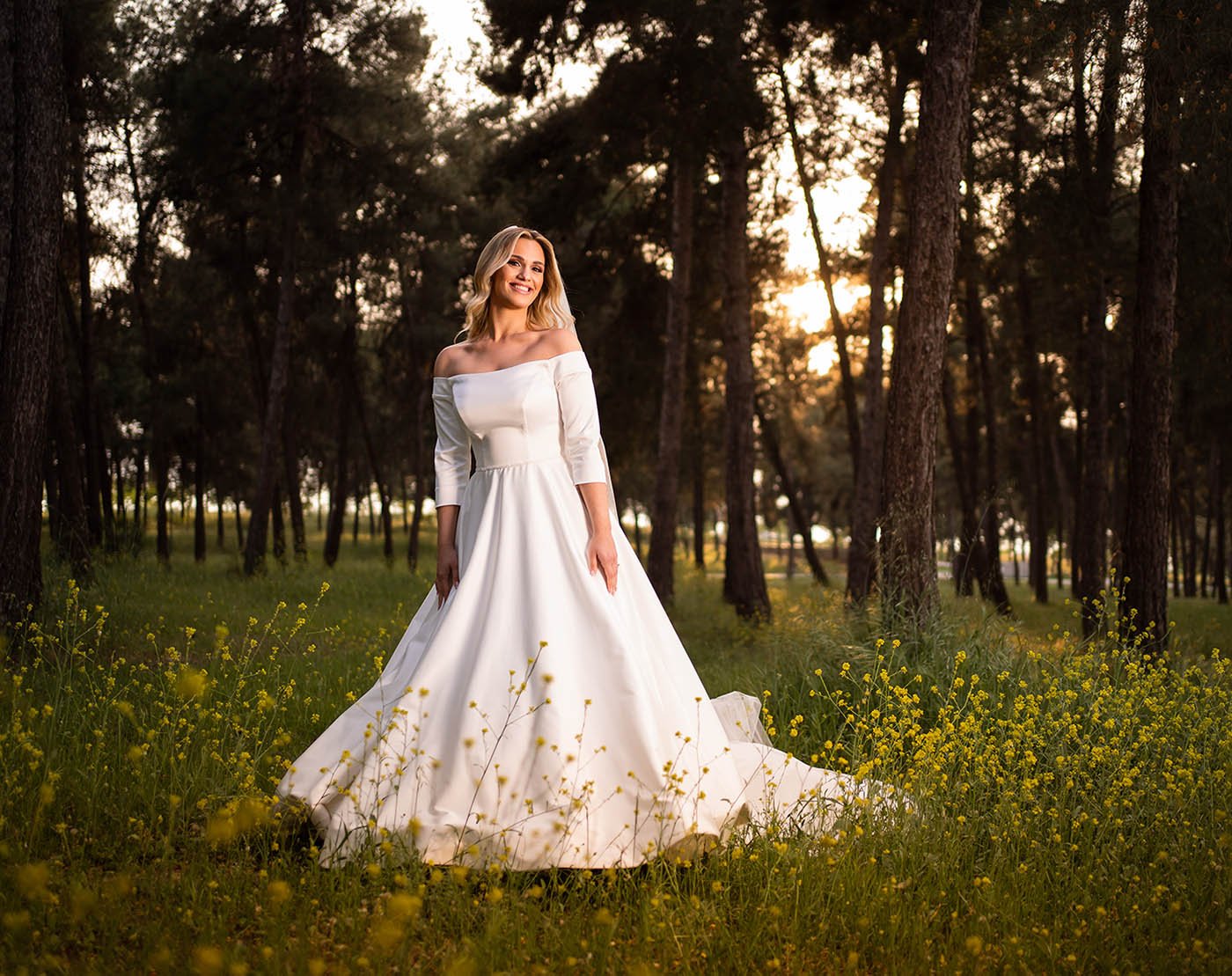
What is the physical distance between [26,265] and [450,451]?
4905mm

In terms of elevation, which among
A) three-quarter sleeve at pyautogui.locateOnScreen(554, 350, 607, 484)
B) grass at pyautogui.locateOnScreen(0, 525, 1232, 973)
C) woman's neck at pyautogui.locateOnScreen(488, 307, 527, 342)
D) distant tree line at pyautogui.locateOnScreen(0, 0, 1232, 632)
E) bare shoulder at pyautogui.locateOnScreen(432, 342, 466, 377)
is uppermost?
distant tree line at pyautogui.locateOnScreen(0, 0, 1232, 632)

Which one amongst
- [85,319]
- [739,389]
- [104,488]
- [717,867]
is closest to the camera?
[717,867]

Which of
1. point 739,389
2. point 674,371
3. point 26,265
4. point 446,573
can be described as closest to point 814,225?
point 739,389

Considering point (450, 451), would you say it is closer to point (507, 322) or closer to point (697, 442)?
point (507, 322)

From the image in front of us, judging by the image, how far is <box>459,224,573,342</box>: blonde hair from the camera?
5180 millimetres

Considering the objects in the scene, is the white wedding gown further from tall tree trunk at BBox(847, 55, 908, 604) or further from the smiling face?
tall tree trunk at BBox(847, 55, 908, 604)

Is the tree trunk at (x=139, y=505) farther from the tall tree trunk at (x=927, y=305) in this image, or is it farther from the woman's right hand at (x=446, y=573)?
the woman's right hand at (x=446, y=573)

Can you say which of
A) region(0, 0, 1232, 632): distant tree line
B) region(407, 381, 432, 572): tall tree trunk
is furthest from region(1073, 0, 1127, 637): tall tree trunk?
region(407, 381, 432, 572): tall tree trunk

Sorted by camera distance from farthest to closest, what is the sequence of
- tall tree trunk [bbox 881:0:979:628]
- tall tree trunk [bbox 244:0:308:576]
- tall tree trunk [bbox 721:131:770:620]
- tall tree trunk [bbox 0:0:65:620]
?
tall tree trunk [bbox 244:0:308:576] → tall tree trunk [bbox 721:131:770:620] → tall tree trunk [bbox 881:0:979:628] → tall tree trunk [bbox 0:0:65:620]

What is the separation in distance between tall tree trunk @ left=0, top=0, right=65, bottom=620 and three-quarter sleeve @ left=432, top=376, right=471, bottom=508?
456 centimetres

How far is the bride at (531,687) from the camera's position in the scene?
4.25 m

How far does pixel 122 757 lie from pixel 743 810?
3104mm

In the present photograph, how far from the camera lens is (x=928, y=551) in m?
8.59

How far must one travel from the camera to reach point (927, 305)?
8.68m
